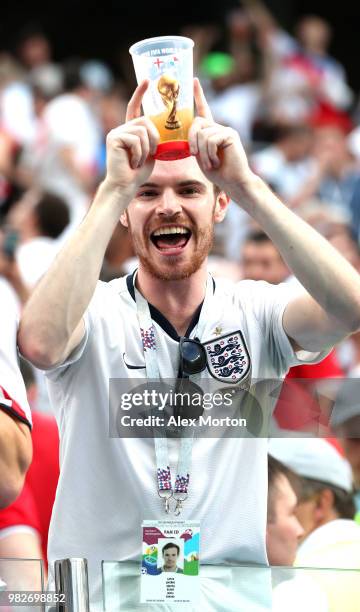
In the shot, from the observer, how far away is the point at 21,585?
240 centimetres

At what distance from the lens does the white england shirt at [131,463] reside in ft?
9.41

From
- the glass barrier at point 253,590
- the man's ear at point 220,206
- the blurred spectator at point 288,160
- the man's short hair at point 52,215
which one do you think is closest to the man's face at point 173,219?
the man's ear at point 220,206

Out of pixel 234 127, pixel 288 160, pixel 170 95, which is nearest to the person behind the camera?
pixel 170 95

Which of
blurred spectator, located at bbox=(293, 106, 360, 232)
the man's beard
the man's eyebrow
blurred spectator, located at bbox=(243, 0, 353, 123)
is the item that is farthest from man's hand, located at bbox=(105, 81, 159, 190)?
blurred spectator, located at bbox=(243, 0, 353, 123)

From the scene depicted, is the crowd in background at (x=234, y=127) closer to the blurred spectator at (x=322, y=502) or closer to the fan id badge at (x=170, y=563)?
the blurred spectator at (x=322, y=502)

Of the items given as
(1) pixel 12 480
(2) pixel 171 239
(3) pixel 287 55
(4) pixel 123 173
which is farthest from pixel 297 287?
(3) pixel 287 55

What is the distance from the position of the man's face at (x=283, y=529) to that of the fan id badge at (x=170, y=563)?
396 millimetres

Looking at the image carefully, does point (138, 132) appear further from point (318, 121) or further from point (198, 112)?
point (318, 121)

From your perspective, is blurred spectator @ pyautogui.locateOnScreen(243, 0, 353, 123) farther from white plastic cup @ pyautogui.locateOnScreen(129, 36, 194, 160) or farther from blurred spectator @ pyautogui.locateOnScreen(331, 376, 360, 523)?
blurred spectator @ pyautogui.locateOnScreen(331, 376, 360, 523)

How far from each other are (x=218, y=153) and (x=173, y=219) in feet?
0.71

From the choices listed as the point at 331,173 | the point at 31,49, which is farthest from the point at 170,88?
the point at 31,49

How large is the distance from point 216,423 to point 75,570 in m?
0.56

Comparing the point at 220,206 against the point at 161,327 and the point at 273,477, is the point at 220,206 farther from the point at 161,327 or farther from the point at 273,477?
the point at 273,477

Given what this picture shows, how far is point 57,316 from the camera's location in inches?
110
